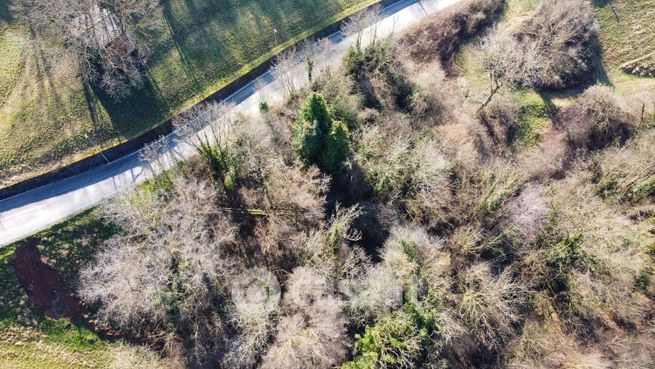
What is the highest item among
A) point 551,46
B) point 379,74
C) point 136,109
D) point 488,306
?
→ point 136,109

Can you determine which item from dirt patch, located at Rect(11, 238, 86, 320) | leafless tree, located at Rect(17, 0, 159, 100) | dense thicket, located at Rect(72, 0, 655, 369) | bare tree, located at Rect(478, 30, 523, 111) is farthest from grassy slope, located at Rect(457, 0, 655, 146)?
dirt patch, located at Rect(11, 238, 86, 320)

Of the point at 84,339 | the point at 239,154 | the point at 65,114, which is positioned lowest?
the point at 84,339

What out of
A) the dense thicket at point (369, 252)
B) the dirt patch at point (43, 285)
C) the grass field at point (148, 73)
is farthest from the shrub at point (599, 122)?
the dirt patch at point (43, 285)

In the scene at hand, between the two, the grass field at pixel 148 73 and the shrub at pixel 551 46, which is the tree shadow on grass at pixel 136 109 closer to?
the grass field at pixel 148 73

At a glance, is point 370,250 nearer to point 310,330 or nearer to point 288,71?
point 310,330

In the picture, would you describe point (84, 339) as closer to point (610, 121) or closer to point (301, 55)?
point (301, 55)

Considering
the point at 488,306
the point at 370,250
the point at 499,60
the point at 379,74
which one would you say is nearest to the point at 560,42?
the point at 499,60

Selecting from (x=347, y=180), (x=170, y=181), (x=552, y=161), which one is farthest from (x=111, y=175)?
(x=552, y=161)
